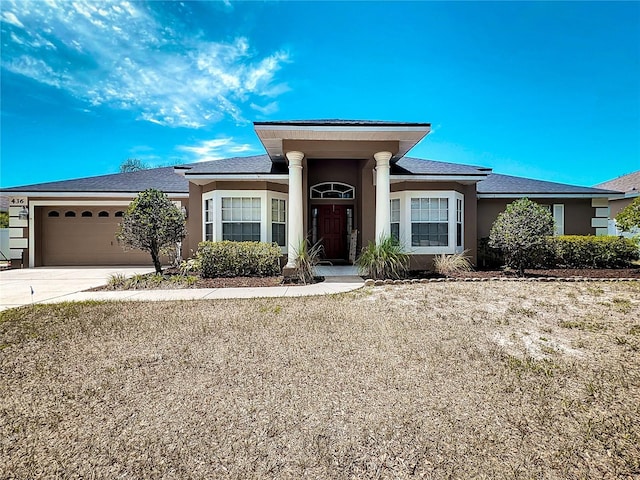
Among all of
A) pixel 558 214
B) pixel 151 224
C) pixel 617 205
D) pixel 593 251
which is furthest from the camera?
pixel 617 205

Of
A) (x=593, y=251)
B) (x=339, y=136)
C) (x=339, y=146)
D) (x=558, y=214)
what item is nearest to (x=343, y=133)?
(x=339, y=136)

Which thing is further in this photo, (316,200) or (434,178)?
(316,200)

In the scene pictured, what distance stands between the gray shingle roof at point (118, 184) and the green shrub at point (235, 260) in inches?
215

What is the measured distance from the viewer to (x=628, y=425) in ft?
8.08

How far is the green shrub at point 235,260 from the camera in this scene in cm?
973

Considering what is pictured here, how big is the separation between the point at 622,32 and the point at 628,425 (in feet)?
60.9

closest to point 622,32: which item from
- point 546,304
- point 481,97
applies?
point 481,97

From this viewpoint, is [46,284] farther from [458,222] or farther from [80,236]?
[458,222]

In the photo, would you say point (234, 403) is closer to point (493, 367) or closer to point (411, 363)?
point (411, 363)

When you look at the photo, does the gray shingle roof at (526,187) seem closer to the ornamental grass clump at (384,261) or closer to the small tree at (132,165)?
the ornamental grass clump at (384,261)

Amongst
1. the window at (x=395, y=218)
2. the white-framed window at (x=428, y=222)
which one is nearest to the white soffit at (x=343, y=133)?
the white-framed window at (x=428, y=222)

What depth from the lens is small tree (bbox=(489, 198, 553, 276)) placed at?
9250mm

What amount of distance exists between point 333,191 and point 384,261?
4637 mm

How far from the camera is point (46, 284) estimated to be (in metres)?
9.20
